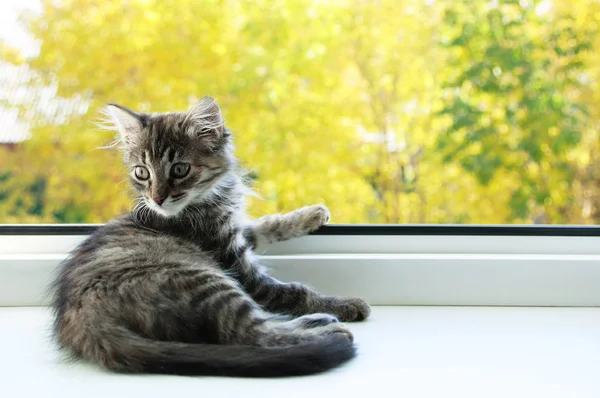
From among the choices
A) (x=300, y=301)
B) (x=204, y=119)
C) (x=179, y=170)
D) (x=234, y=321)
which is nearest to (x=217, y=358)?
(x=234, y=321)

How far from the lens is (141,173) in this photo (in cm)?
154

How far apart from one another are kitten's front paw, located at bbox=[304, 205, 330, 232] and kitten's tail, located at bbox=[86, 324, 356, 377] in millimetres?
576

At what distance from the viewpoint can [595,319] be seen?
149cm

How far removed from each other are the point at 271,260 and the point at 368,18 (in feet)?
5.36

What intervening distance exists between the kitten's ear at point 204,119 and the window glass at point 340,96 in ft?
3.16

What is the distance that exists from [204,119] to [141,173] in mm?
208

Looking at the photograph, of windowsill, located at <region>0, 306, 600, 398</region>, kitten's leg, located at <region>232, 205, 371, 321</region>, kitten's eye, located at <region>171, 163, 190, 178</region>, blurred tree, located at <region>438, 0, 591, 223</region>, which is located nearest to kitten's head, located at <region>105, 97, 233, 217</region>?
kitten's eye, located at <region>171, 163, 190, 178</region>

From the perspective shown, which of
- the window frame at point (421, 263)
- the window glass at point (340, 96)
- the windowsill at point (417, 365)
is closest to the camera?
the windowsill at point (417, 365)

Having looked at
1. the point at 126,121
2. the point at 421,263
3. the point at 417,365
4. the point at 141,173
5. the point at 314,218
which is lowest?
the point at 417,365

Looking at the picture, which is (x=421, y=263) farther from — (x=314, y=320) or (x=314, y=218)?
(x=314, y=320)

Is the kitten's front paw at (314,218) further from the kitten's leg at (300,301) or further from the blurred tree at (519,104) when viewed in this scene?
the blurred tree at (519,104)

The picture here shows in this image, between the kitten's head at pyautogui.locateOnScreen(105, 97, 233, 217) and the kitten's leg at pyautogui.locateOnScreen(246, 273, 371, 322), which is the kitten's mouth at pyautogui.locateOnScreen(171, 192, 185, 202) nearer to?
the kitten's head at pyautogui.locateOnScreen(105, 97, 233, 217)

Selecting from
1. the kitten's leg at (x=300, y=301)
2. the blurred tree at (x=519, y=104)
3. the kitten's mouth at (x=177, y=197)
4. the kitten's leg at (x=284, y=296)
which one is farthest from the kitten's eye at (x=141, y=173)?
the blurred tree at (x=519, y=104)

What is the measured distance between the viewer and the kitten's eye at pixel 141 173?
1.53 meters
